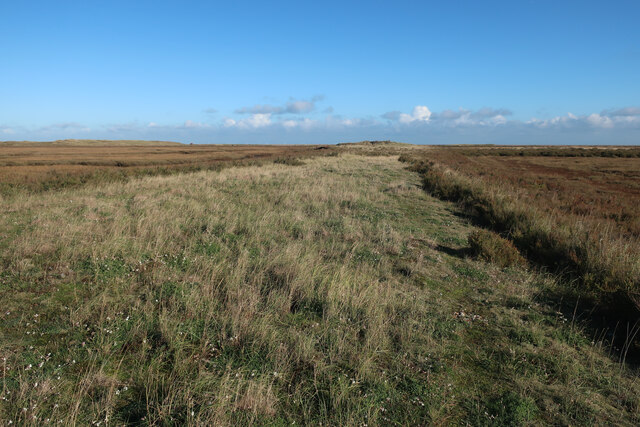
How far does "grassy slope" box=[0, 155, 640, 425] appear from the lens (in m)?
3.29

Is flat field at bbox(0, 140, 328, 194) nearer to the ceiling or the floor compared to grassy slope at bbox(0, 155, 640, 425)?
nearer to the ceiling

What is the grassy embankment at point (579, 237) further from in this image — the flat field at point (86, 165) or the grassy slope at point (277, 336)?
the flat field at point (86, 165)

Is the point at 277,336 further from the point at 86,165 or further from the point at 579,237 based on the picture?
the point at 86,165

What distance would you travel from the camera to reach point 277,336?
4367 millimetres

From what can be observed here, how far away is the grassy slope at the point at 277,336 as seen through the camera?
329 cm

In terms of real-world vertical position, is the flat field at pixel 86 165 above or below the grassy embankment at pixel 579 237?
above

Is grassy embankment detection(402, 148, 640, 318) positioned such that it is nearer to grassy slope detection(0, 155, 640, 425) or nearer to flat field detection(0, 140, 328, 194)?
grassy slope detection(0, 155, 640, 425)

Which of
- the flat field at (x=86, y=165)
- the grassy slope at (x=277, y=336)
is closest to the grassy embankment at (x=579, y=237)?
the grassy slope at (x=277, y=336)

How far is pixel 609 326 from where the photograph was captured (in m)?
5.33

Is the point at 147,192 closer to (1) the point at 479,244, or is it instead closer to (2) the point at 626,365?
(1) the point at 479,244

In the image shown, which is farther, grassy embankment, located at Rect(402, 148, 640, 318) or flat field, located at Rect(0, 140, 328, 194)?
flat field, located at Rect(0, 140, 328, 194)

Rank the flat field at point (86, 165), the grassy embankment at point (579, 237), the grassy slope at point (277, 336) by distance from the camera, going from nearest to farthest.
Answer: the grassy slope at point (277, 336) < the grassy embankment at point (579, 237) < the flat field at point (86, 165)

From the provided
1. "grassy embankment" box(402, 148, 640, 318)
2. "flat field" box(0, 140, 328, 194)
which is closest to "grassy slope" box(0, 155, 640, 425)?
"grassy embankment" box(402, 148, 640, 318)

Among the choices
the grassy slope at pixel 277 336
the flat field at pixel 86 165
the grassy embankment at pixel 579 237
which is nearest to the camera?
the grassy slope at pixel 277 336
